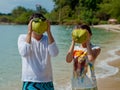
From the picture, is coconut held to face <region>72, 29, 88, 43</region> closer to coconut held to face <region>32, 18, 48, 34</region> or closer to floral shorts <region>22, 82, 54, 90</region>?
coconut held to face <region>32, 18, 48, 34</region>

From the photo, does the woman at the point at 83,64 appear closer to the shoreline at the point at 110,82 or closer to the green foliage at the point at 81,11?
the shoreline at the point at 110,82

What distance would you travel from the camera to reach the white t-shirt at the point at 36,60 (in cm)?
382

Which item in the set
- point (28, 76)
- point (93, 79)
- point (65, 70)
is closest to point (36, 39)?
point (28, 76)

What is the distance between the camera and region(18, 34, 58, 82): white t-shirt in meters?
3.82

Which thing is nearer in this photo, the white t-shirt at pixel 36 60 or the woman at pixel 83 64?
the white t-shirt at pixel 36 60

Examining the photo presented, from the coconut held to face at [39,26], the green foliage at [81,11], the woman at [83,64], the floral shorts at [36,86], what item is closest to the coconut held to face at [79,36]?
the woman at [83,64]

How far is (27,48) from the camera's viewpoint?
380cm

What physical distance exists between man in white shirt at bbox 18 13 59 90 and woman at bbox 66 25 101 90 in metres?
0.33

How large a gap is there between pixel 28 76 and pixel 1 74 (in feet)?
30.1

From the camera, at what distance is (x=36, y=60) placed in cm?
383

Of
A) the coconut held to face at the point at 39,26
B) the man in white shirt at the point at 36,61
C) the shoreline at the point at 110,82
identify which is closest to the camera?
the coconut held to face at the point at 39,26

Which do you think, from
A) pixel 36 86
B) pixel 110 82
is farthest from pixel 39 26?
pixel 110 82

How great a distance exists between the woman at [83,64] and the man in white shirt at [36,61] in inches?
13.1

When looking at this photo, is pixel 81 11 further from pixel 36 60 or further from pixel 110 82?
pixel 36 60
